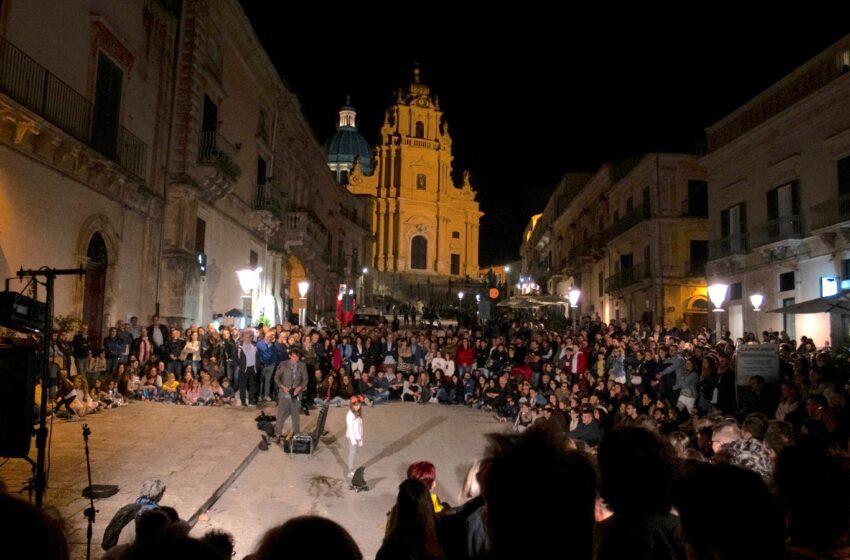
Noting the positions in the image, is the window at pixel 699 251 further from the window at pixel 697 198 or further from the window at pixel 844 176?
the window at pixel 844 176

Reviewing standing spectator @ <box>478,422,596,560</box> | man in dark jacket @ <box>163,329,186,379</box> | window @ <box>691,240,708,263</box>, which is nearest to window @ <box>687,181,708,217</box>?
window @ <box>691,240,708,263</box>

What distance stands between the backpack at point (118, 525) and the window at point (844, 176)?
20.6 meters

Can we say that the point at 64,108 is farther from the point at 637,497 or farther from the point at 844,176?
the point at 844,176

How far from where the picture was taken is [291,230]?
28812 mm

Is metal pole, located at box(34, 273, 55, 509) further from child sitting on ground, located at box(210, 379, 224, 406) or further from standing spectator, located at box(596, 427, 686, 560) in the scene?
child sitting on ground, located at box(210, 379, 224, 406)

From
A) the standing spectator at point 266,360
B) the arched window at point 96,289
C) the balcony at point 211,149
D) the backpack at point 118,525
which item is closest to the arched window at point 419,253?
the balcony at point 211,149

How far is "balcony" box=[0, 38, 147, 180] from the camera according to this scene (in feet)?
35.6

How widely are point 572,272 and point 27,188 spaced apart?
4000cm

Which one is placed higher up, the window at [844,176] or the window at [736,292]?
the window at [844,176]

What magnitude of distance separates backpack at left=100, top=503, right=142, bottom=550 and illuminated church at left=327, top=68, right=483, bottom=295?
5556 cm

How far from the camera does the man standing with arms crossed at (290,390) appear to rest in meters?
10.9

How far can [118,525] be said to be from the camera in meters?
4.97

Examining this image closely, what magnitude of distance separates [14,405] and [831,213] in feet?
69.3

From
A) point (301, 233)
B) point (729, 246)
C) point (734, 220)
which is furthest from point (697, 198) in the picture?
point (301, 233)
